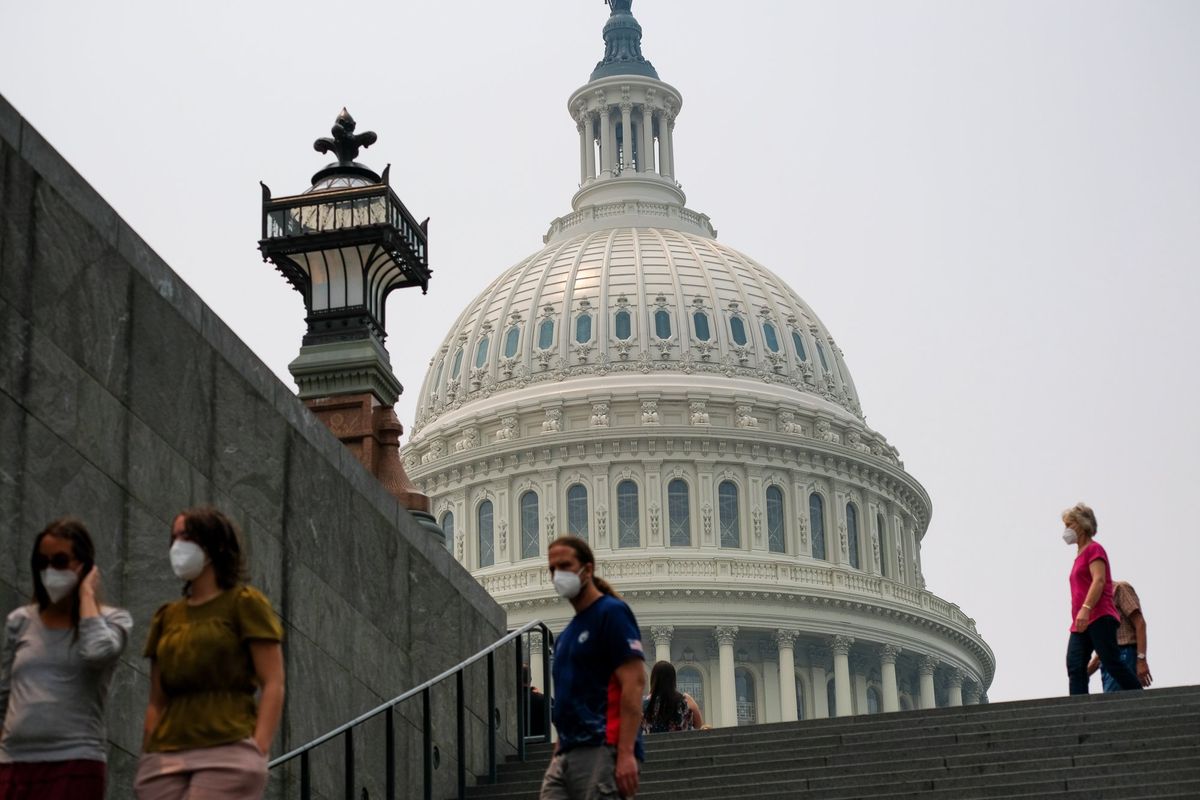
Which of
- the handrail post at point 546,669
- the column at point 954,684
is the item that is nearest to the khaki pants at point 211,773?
the handrail post at point 546,669

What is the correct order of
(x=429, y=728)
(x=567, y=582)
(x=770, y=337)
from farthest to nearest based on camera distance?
(x=770, y=337), (x=429, y=728), (x=567, y=582)

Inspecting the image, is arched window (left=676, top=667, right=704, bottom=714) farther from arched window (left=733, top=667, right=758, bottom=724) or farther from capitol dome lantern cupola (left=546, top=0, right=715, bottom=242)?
capitol dome lantern cupola (left=546, top=0, right=715, bottom=242)

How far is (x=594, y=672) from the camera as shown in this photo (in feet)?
33.8

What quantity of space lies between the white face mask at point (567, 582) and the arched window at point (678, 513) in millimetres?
80352

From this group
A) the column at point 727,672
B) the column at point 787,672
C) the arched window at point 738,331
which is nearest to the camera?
the column at point 727,672

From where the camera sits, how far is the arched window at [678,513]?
3573 inches

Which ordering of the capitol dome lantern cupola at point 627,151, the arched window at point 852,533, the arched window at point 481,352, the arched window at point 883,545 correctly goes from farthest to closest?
the capitol dome lantern cupola at point 627,151 → the arched window at point 481,352 → the arched window at point 883,545 → the arched window at point 852,533

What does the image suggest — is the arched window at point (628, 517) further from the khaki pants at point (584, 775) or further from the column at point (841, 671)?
the khaki pants at point (584, 775)

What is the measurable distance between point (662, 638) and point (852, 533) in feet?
41.4

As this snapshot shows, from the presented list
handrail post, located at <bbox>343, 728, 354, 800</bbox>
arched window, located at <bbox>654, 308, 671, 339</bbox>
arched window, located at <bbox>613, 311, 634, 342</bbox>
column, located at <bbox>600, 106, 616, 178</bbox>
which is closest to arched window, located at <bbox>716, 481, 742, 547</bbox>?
arched window, located at <bbox>654, 308, 671, 339</bbox>

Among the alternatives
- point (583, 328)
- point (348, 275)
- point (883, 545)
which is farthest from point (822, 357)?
point (348, 275)

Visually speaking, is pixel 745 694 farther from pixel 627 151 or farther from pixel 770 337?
pixel 627 151

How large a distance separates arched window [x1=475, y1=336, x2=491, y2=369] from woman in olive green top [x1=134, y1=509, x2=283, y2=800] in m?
90.1

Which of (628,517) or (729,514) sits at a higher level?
(729,514)
